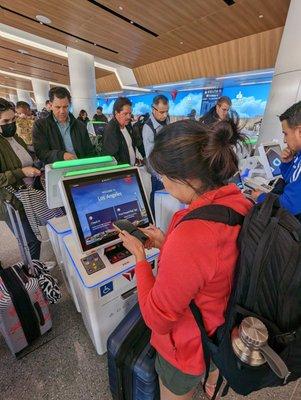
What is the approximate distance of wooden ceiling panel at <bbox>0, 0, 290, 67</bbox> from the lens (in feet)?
14.6

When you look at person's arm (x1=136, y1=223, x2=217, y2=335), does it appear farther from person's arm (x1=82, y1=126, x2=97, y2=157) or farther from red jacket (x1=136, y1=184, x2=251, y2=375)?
person's arm (x1=82, y1=126, x2=97, y2=157)

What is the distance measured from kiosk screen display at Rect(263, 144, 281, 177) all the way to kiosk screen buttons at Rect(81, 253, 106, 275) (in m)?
2.01

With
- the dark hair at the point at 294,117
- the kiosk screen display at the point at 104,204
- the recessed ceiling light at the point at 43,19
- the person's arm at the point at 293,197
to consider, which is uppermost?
the recessed ceiling light at the point at 43,19

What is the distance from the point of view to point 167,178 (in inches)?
28.1

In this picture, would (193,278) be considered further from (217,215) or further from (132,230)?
(132,230)

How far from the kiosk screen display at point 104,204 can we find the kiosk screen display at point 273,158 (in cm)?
169

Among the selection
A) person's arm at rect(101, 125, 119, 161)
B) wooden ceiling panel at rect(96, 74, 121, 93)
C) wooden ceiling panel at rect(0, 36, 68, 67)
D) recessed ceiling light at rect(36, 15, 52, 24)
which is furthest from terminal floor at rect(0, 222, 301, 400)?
wooden ceiling panel at rect(96, 74, 121, 93)

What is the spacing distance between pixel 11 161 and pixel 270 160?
7.91 ft

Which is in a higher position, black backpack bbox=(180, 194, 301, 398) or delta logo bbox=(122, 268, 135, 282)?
black backpack bbox=(180, 194, 301, 398)

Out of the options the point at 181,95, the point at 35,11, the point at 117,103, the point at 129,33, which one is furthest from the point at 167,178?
the point at 181,95

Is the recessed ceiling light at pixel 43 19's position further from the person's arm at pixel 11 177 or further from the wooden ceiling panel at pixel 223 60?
the person's arm at pixel 11 177

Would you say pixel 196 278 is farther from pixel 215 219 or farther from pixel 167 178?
pixel 167 178

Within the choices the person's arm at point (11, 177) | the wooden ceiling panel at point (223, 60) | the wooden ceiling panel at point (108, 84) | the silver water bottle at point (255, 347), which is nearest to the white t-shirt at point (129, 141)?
the person's arm at point (11, 177)

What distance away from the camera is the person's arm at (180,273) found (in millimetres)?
558
